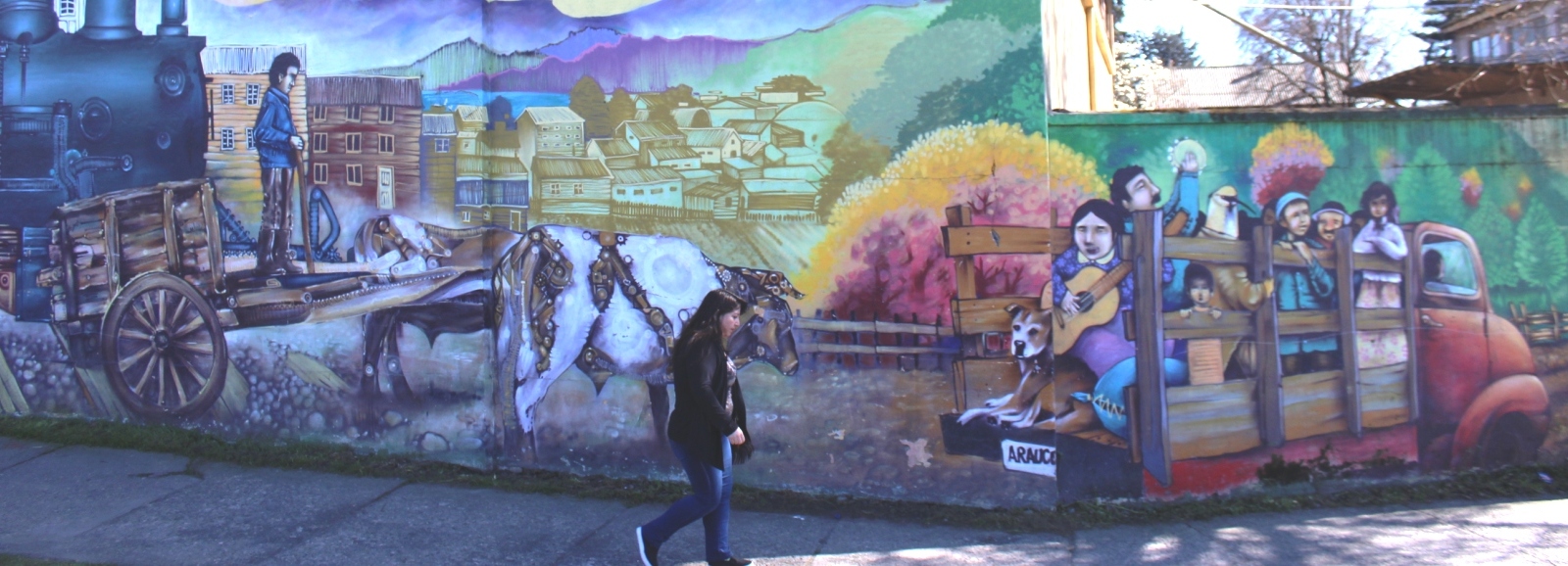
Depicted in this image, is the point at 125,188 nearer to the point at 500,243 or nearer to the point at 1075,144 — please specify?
the point at 500,243

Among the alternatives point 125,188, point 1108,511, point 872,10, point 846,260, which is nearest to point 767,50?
point 872,10

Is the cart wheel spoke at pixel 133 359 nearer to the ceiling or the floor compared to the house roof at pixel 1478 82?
nearer to the floor

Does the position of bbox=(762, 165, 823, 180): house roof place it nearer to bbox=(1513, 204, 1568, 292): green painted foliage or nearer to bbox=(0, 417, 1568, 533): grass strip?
bbox=(0, 417, 1568, 533): grass strip

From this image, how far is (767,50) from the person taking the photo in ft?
19.4

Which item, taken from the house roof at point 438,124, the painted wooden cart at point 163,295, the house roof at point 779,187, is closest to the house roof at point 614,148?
the house roof at point 779,187

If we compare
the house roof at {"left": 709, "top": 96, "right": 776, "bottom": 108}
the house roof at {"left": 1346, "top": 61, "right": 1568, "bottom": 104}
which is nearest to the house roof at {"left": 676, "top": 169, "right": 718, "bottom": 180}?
the house roof at {"left": 709, "top": 96, "right": 776, "bottom": 108}

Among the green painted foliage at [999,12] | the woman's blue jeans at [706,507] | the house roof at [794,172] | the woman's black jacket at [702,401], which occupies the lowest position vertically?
the woman's blue jeans at [706,507]

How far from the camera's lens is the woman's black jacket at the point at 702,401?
4.68 m

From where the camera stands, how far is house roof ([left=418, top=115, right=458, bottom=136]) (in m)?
6.40

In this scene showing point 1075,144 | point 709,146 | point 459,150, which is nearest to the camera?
point 1075,144

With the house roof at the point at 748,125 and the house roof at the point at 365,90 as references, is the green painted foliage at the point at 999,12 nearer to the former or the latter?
the house roof at the point at 748,125

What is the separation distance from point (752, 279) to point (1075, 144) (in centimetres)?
185

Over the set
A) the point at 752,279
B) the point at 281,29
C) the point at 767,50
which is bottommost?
the point at 752,279

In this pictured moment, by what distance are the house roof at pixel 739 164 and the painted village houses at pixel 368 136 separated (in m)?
1.94
